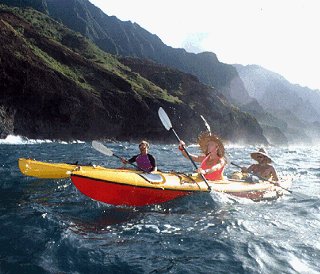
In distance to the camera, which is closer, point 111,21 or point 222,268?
point 222,268

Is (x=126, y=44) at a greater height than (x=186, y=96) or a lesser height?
greater

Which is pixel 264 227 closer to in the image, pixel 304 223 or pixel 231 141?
pixel 304 223

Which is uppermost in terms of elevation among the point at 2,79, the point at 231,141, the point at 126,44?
the point at 126,44

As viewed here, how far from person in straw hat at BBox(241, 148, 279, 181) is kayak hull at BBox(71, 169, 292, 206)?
275 centimetres

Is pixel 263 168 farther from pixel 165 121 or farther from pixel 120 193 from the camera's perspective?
pixel 120 193

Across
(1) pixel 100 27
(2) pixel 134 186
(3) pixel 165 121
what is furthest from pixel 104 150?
(1) pixel 100 27

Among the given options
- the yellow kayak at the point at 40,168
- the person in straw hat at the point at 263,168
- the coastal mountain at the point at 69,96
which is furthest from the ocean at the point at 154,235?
the coastal mountain at the point at 69,96

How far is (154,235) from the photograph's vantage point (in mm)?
5348

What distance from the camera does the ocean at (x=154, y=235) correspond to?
165 inches

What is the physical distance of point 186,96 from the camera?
93125 millimetres

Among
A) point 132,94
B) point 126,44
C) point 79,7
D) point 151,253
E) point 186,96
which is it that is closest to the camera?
point 151,253

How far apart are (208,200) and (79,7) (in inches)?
6831

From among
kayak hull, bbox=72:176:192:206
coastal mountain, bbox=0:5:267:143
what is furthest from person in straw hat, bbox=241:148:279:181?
coastal mountain, bbox=0:5:267:143

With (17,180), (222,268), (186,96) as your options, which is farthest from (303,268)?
(186,96)
